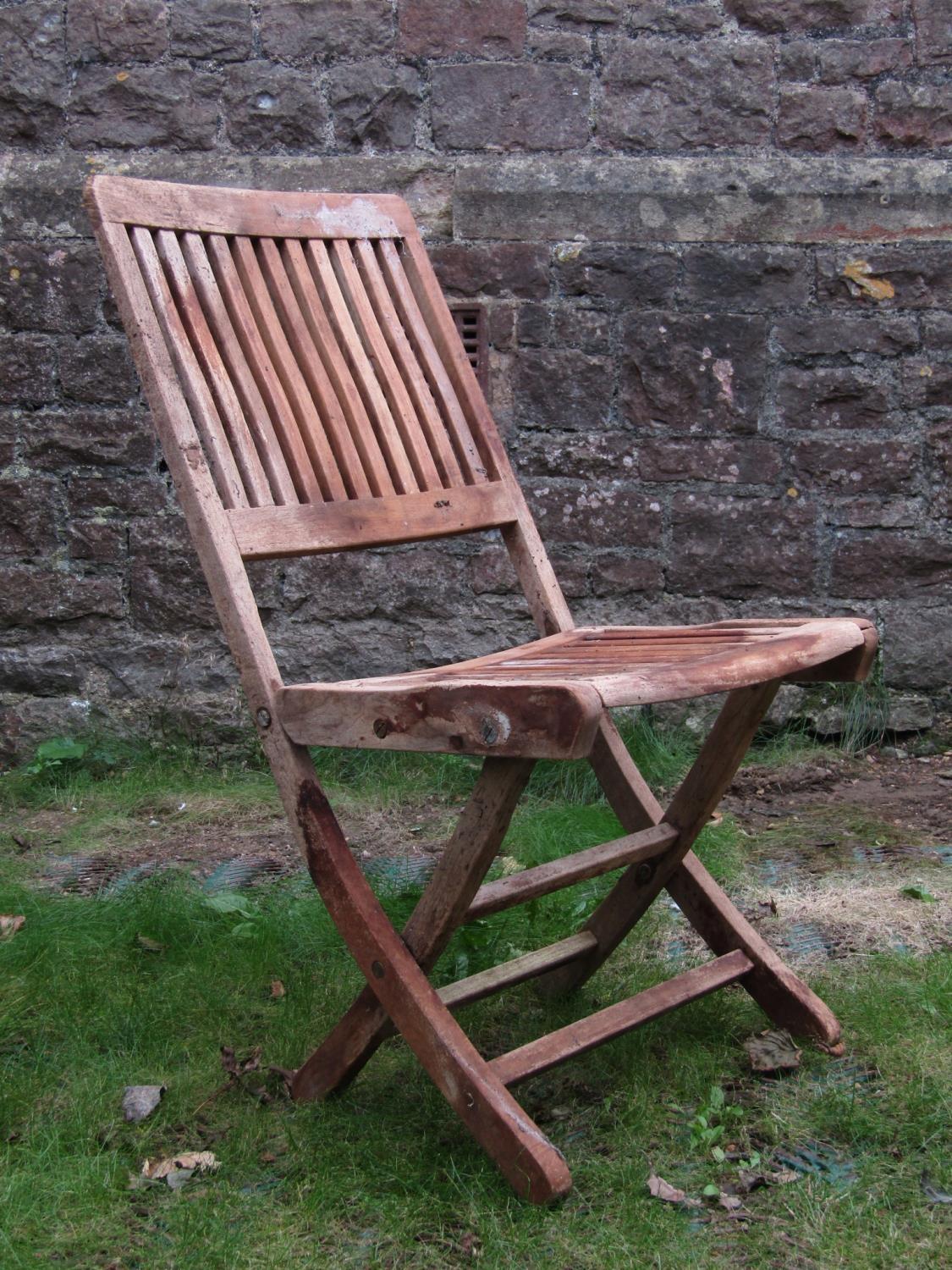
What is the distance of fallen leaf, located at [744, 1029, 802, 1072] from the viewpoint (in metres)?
2.01

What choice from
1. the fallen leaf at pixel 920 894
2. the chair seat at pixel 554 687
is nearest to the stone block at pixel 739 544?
the fallen leaf at pixel 920 894

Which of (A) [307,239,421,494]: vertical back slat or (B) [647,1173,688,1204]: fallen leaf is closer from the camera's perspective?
(B) [647,1173,688,1204]: fallen leaf

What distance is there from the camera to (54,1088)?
78.6 inches

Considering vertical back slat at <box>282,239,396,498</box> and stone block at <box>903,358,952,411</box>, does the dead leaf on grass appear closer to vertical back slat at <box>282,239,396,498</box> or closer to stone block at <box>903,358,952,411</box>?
vertical back slat at <box>282,239,396,498</box>

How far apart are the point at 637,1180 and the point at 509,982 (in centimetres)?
35

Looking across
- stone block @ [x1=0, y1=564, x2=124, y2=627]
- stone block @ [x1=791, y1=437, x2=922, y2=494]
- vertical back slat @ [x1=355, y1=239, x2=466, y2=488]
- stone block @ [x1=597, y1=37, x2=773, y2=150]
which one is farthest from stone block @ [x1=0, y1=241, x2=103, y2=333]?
stone block @ [x1=791, y1=437, x2=922, y2=494]

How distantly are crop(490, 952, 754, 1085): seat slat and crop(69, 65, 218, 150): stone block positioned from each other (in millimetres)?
2580

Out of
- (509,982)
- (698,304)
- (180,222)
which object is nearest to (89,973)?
(509,982)

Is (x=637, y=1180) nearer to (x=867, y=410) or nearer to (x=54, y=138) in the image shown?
(x=867, y=410)

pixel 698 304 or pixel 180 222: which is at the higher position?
pixel 180 222

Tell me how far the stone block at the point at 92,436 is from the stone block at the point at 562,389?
101cm

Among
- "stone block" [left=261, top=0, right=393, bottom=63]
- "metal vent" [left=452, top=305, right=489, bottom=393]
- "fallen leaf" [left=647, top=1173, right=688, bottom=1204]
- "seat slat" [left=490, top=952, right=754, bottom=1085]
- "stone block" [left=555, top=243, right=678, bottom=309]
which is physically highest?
"stone block" [left=261, top=0, right=393, bottom=63]

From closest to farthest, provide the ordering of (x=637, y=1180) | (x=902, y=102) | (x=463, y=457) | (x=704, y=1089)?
(x=637, y=1180) < (x=704, y=1089) < (x=463, y=457) < (x=902, y=102)

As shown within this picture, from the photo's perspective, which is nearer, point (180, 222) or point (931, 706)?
point (180, 222)
